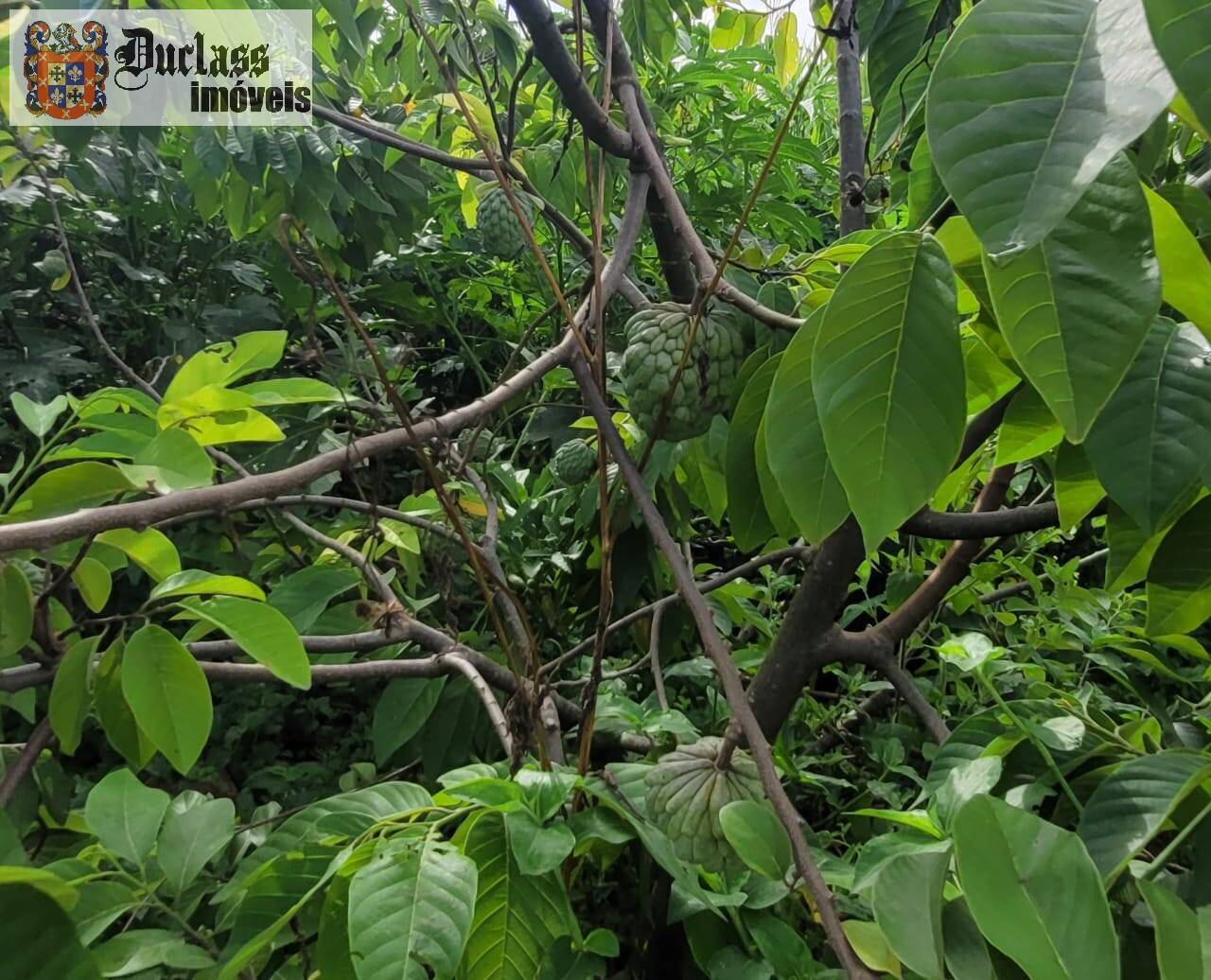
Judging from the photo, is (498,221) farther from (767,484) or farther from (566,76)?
(767,484)

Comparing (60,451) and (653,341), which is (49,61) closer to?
(60,451)

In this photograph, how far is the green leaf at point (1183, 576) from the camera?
1.47 feet

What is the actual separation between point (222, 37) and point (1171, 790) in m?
0.99

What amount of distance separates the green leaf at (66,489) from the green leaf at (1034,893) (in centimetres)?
55

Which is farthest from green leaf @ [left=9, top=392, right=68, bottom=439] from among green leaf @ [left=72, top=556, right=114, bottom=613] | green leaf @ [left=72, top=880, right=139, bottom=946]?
green leaf @ [left=72, top=880, right=139, bottom=946]

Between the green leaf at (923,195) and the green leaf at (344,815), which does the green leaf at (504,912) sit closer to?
the green leaf at (344,815)

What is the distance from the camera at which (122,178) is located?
2.16 metres

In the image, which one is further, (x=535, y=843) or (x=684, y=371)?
(x=684, y=371)

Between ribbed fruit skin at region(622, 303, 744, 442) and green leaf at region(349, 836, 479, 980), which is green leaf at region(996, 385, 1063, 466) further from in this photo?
green leaf at region(349, 836, 479, 980)

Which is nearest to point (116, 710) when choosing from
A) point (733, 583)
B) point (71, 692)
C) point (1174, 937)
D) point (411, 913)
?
point (71, 692)

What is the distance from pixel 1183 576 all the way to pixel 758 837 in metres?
0.30

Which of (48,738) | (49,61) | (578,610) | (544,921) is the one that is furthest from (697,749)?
(49,61)

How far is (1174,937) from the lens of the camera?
0.31 metres

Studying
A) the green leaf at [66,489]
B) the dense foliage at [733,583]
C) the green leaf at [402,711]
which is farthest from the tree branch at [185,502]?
the green leaf at [402,711]
